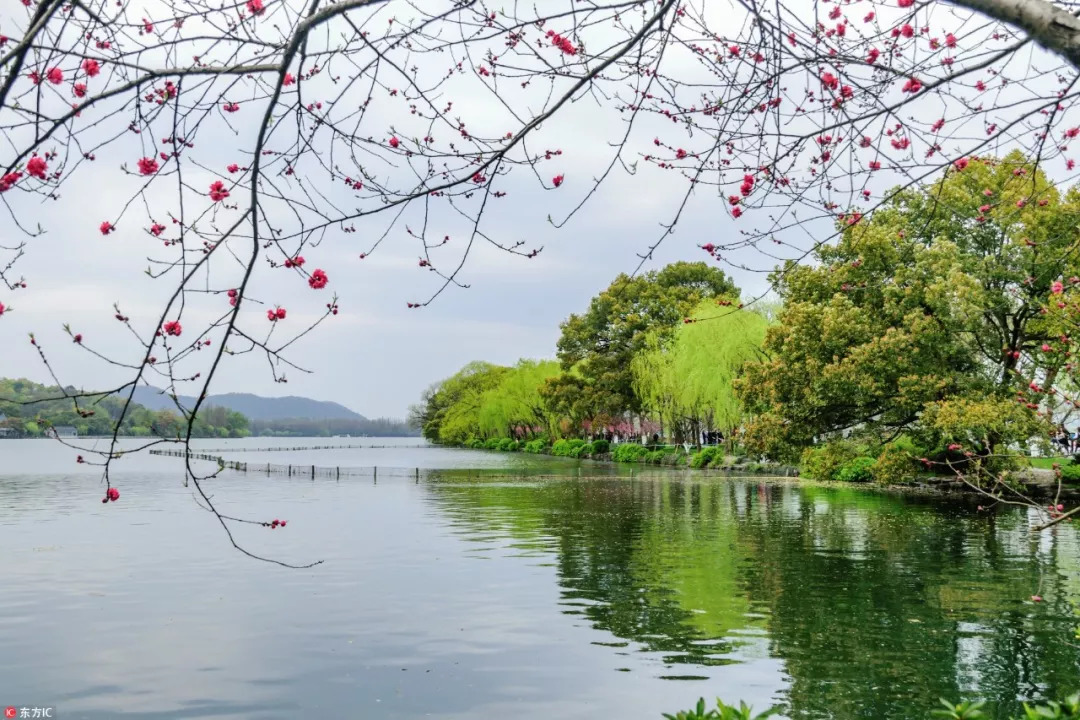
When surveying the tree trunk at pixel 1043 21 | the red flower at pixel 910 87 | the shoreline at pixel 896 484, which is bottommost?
the shoreline at pixel 896 484

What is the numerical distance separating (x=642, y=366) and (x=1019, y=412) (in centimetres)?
2739

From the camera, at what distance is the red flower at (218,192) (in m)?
4.28

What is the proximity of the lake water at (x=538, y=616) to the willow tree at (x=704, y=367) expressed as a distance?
20.4m

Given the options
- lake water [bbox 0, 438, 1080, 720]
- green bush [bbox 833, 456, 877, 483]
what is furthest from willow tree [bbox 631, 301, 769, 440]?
lake water [bbox 0, 438, 1080, 720]

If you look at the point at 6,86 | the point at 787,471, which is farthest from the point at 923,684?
the point at 787,471

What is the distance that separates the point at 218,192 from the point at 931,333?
25.6m

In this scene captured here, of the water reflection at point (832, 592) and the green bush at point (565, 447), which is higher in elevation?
the green bush at point (565, 447)

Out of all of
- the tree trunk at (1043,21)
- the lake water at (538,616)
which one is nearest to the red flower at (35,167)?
the tree trunk at (1043,21)

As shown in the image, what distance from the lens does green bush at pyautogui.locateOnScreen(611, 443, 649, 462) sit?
54728mm

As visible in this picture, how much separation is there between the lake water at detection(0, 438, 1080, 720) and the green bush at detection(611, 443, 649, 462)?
3153 cm

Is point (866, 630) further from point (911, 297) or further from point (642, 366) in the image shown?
point (642, 366)

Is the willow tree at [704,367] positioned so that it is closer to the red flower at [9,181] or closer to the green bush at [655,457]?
the green bush at [655,457]

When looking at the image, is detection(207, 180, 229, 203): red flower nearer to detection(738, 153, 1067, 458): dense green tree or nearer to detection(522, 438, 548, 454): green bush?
detection(738, 153, 1067, 458): dense green tree

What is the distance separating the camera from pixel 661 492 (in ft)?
102
